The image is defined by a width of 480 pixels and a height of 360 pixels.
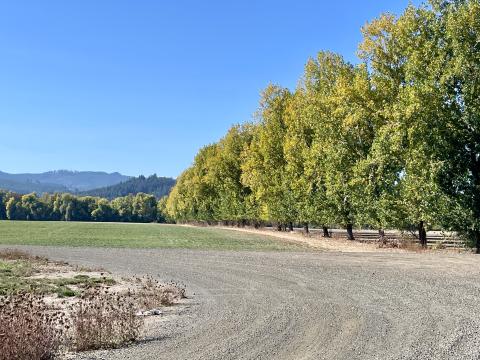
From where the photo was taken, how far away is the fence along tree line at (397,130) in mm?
32125

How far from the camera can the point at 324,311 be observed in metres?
15.4

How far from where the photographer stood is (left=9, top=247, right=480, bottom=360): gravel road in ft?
36.6

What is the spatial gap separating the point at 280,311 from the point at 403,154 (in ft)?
78.4

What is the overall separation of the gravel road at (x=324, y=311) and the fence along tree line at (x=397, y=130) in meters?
6.34

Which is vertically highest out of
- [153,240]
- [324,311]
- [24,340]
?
[24,340]

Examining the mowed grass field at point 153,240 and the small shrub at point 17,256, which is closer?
the small shrub at point 17,256

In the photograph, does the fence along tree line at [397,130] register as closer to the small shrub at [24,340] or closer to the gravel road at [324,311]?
the gravel road at [324,311]

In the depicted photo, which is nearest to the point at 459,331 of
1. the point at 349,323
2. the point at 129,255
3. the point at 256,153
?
the point at 349,323

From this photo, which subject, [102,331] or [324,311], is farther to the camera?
[324,311]

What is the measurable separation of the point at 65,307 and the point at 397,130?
2602 cm

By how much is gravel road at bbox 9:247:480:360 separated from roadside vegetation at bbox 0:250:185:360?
0.78m

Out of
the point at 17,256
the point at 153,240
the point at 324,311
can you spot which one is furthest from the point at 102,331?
the point at 153,240

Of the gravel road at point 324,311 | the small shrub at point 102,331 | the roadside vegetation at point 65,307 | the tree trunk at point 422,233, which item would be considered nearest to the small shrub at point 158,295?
the roadside vegetation at point 65,307

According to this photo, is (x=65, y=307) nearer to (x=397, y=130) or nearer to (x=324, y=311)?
(x=324, y=311)
